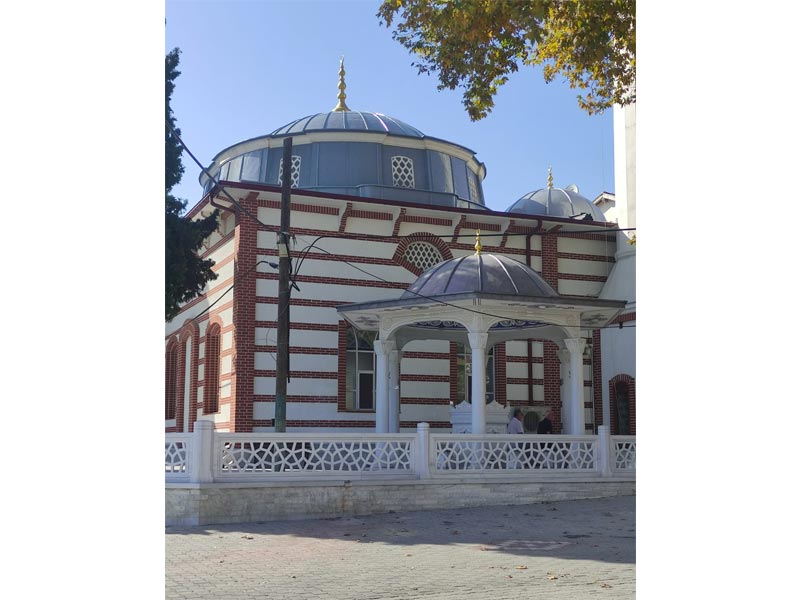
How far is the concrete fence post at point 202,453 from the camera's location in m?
13.6

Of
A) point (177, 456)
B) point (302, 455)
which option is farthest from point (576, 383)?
point (177, 456)

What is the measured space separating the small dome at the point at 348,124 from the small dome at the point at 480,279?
6.63 m

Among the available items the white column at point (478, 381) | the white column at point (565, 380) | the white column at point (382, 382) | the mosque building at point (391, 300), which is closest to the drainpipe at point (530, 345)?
the mosque building at point (391, 300)

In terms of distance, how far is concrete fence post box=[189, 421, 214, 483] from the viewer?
13578mm

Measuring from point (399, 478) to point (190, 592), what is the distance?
6.84 m

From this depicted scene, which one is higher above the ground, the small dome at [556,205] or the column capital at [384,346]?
the small dome at [556,205]

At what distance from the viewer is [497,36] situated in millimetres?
9453

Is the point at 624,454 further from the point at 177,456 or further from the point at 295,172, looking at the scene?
the point at 295,172

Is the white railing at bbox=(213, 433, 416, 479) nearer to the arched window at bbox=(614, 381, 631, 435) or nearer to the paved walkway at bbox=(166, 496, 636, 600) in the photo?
the paved walkway at bbox=(166, 496, 636, 600)

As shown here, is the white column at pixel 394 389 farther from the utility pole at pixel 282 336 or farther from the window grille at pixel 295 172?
the window grille at pixel 295 172

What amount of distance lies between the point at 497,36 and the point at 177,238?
9.88 meters
